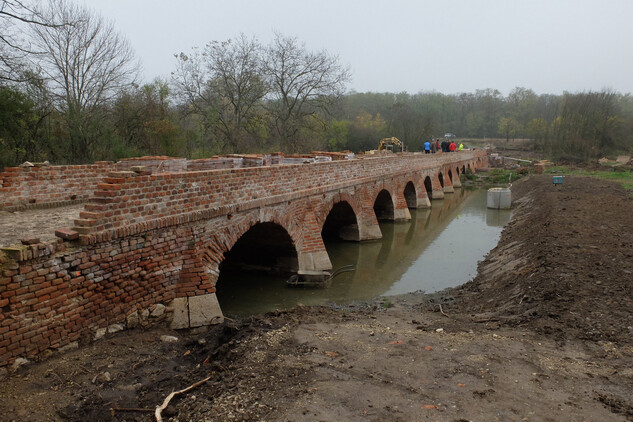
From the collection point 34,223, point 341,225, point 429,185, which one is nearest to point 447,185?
point 429,185

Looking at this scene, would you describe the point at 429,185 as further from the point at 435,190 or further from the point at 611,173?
the point at 611,173

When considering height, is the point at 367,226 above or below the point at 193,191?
below

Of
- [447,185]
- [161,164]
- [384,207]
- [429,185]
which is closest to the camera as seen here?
[161,164]

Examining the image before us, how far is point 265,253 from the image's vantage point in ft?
34.2

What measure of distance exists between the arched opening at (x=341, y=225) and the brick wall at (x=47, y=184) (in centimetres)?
733

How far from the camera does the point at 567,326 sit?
5.37m

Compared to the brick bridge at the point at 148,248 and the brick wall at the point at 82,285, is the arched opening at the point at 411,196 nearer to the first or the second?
the brick bridge at the point at 148,248

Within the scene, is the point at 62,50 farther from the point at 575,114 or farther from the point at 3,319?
the point at 575,114

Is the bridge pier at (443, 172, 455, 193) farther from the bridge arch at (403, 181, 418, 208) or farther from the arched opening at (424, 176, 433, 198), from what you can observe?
the bridge arch at (403, 181, 418, 208)

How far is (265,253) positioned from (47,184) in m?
4.87

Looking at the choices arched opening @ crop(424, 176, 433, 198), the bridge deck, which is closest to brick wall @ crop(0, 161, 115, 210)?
the bridge deck

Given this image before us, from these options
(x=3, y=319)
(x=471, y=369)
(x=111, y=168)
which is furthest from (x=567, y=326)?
(x=111, y=168)

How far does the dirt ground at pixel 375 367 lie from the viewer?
12.0ft

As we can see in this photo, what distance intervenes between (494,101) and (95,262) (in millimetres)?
86231
